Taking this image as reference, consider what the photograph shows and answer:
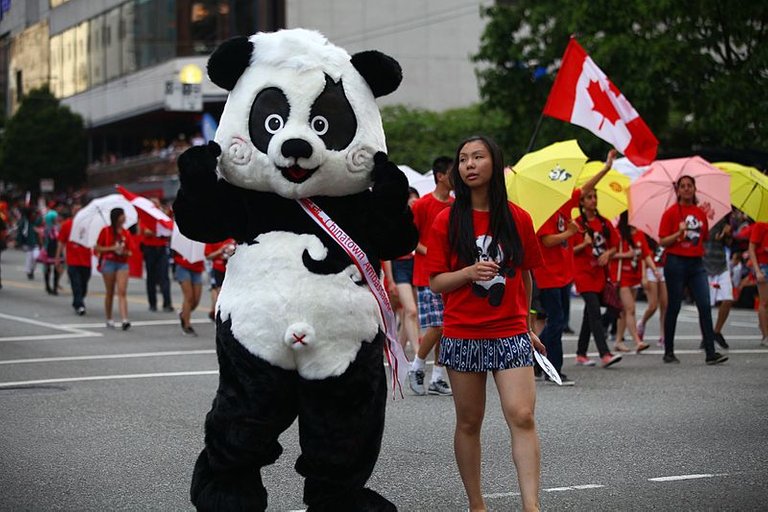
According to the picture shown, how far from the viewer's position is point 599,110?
12.5 metres

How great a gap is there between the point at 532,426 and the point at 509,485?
1.30 metres

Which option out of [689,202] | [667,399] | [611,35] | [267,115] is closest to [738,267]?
[689,202]

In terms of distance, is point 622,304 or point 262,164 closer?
point 262,164

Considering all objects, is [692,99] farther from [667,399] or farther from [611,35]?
[667,399]

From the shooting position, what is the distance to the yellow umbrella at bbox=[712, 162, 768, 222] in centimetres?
1498

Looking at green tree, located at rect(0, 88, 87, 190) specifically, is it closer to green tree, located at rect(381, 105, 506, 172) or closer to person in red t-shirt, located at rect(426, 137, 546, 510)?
green tree, located at rect(381, 105, 506, 172)

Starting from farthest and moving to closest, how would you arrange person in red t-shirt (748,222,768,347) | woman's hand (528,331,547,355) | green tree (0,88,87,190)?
green tree (0,88,87,190) < person in red t-shirt (748,222,768,347) < woman's hand (528,331,547,355)

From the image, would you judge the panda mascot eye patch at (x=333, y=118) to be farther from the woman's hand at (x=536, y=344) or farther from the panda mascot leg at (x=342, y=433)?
the woman's hand at (x=536, y=344)

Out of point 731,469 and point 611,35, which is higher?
point 611,35

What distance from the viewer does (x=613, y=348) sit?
51.8 ft

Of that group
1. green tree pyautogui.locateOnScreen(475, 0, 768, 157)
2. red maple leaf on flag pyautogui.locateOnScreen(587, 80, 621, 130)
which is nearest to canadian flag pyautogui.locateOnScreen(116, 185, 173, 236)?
red maple leaf on flag pyautogui.locateOnScreen(587, 80, 621, 130)

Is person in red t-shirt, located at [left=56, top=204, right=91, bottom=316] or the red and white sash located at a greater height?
the red and white sash

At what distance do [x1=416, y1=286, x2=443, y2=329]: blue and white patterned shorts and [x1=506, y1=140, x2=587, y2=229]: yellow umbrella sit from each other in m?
1.07

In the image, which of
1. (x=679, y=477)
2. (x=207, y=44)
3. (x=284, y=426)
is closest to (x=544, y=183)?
(x=679, y=477)
